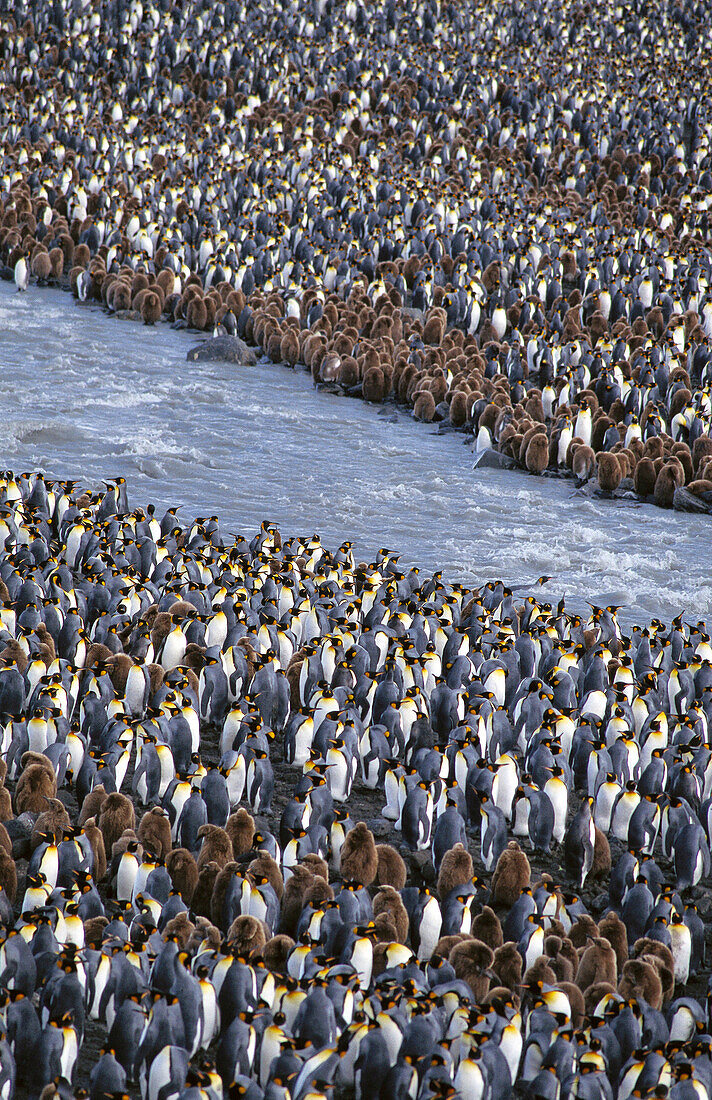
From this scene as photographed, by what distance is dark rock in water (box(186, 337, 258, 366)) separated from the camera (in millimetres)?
16156

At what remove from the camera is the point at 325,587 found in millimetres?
9266

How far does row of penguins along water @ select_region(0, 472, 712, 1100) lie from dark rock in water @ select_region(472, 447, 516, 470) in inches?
144

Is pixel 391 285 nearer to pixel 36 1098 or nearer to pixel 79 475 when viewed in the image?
pixel 79 475

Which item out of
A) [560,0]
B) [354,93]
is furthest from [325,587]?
[560,0]

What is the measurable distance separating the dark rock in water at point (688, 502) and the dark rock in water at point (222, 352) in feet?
20.7

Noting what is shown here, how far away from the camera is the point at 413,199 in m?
21.0

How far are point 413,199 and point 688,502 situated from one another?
34.4 ft

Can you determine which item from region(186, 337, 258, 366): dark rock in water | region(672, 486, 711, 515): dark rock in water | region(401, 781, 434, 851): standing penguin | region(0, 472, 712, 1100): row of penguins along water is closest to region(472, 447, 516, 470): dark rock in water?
region(672, 486, 711, 515): dark rock in water

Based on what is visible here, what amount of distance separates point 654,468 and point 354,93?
17601 mm

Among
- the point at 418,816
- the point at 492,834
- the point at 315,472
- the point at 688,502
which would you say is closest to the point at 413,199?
the point at 315,472

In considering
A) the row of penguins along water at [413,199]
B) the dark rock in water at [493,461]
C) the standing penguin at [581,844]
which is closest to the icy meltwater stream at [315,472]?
the dark rock in water at [493,461]

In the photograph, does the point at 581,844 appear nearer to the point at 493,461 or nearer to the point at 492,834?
the point at 492,834

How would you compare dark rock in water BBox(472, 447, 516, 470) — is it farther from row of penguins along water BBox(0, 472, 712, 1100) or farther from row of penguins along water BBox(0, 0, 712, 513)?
row of penguins along water BBox(0, 472, 712, 1100)

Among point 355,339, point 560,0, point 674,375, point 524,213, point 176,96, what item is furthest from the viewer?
point 560,0
